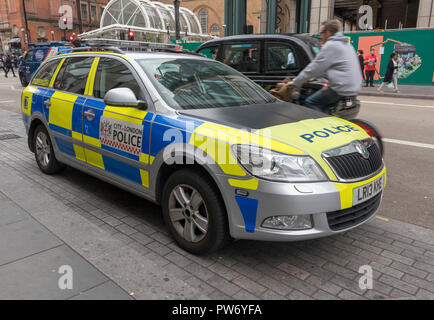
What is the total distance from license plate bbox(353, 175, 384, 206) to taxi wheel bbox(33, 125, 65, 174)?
3.95 m

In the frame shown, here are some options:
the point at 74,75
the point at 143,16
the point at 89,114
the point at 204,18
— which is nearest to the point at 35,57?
the point at 74,75

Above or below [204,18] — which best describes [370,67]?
below

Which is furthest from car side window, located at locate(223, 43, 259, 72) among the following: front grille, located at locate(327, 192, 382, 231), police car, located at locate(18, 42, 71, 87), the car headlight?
police car, located at locate(18, 42, 71, 87)

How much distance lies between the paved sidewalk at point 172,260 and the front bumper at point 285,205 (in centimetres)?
38

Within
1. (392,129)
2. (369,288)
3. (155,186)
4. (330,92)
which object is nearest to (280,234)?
(369,288)

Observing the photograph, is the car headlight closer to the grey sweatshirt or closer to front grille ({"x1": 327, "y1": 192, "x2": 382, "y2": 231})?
front grille ({"x1": 327, "y1": 192, "x2": 382, "y2": 231})

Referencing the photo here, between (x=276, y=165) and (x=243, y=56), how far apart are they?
5280 mm

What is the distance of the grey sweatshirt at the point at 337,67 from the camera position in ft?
16.1

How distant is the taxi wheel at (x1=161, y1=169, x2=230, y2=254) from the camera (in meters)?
2.93

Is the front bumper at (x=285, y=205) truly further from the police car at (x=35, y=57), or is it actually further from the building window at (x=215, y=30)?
the building window at (x=215, y=30)

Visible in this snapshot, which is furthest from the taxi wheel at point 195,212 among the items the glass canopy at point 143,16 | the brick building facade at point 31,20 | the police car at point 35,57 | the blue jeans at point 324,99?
the brick building facade at point 31,20

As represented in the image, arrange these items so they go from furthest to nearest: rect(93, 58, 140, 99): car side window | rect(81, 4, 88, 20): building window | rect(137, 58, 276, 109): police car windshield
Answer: rect(81, 4, 88, 20): building window < rect(93, 58, 140, 99): car side window < rect(137, 58, 276, 109): police car windshield

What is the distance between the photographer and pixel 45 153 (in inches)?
207

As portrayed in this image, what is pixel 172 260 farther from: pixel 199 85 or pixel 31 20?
pixel 31 20
